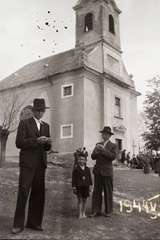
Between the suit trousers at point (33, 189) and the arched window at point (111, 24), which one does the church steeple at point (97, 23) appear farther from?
the suit trousers at point (33, 189)

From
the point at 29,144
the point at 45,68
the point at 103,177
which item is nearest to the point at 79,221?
the point at 103,177

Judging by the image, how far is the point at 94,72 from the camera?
62.3ft

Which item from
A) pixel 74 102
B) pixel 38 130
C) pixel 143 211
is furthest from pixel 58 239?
pixel 74 102

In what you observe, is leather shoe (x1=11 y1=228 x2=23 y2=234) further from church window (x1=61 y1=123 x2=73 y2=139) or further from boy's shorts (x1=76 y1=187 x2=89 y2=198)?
church window (x1=61 y1=123 x2=73 y2=139)

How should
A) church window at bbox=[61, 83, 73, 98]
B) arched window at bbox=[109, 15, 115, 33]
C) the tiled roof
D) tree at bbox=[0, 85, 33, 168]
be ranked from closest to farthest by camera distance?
tree at bbox=[0, 85, 33, 168]
church window at bbox=[61, 83, 73, 98]
the tiled roof
arched window at bbox=[109, 15, 115, 33]

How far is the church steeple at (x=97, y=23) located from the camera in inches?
821

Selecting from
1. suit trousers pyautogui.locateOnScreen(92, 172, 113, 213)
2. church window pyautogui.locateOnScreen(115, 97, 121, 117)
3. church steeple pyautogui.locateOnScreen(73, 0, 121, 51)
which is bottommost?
suit trousers pyautogui.locateOnScreen(92, 172, 113, 213)

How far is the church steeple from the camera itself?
68.4 feet

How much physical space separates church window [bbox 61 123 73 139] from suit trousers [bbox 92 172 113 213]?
12.4 metres

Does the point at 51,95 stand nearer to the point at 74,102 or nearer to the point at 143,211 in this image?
the point at 74,102

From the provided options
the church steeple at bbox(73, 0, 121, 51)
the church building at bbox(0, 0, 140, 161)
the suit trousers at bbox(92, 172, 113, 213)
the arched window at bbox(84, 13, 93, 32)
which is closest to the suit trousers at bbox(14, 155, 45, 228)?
the suit trousers at bbox(92, 172, 113, 213)

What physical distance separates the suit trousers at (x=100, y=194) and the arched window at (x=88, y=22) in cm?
1834

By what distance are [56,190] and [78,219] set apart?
10.6ft

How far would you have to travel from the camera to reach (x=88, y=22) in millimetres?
21672
